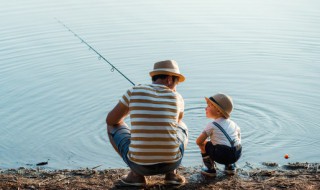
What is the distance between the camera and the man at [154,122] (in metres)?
4.41

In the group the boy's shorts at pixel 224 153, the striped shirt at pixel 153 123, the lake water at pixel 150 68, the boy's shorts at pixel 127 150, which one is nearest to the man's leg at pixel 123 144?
the boy's shorts at pixel 127 150

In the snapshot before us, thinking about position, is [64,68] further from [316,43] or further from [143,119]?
[143,119]

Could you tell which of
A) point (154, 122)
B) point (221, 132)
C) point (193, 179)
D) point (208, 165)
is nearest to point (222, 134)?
point (221, 132)

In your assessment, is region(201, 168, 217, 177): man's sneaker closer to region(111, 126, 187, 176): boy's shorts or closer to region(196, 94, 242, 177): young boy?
region(196, 94, 242, 177): young boy

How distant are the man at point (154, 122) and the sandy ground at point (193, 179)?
1.33 feet

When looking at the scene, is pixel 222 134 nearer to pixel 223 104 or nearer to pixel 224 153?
pixel 224 153

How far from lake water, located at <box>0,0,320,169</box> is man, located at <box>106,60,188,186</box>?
1599 millimetres

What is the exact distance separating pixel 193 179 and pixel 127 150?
2.91ft

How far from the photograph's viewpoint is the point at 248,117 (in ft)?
23.9

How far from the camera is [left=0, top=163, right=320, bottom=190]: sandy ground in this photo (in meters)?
4.96

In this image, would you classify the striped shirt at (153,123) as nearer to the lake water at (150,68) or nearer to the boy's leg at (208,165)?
the boy's leg at (208,165)

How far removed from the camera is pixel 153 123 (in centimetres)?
440

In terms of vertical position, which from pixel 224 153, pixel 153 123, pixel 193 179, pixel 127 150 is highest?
pixel 153 123

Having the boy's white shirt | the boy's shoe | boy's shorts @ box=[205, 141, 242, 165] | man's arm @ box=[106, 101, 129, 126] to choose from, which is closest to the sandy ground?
the boy's shoe
